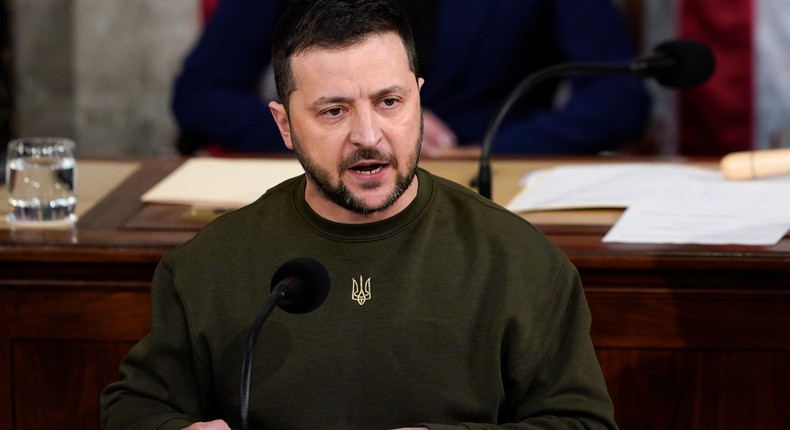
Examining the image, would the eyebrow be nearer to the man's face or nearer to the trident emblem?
the man's face

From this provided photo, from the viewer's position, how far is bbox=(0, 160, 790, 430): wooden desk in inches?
80.5

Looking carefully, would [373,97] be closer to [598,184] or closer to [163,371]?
[163,371]

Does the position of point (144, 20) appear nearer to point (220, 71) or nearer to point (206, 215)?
point (220, 71)

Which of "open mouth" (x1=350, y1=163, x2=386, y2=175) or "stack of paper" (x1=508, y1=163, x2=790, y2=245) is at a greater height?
"open mouth" (x1=350, y1=163, x2=386, y2=175)

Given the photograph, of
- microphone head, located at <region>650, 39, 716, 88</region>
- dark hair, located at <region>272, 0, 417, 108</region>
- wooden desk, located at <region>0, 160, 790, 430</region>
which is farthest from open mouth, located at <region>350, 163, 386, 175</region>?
microphone head, located at <region>650, 39, 716, 88</region>

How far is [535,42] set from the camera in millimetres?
3393

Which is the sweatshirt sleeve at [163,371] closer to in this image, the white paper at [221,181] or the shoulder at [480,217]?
the shoulder at [480,217]

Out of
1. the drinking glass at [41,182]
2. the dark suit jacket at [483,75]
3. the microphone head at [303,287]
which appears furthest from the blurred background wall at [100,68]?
the microphone head at [303,287]

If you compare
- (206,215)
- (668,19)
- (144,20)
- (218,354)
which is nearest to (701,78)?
(206,215)

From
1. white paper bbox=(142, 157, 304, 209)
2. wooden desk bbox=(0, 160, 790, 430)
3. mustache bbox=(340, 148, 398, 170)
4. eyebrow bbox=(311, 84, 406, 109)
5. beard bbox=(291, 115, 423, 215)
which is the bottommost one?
wooden desk bbox=(0, 160, 790, 430)

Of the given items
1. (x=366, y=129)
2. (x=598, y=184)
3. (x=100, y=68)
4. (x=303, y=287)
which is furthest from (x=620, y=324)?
(x=100, y=68)

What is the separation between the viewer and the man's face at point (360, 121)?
5.24 ft

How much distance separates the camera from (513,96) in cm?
229

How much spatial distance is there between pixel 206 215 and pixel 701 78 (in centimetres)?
86
